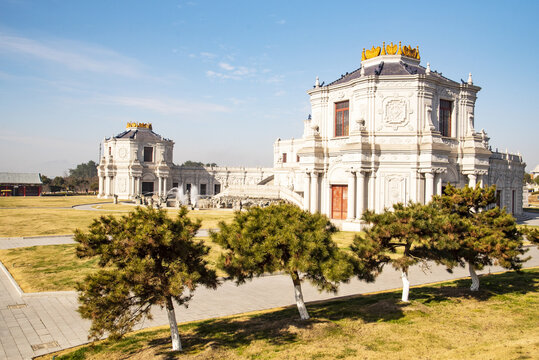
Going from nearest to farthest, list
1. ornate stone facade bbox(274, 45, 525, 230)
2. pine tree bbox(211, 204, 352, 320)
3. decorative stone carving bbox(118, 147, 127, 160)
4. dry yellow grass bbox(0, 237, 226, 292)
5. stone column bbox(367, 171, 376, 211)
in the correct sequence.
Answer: pine tree bbox(211, 204, 352, 320)
dry yellow grass bbox(0, 237, 226, 292)
ornate stone facade bbox(274, 45, 525, 230)
stone column bbox(367, 171, 376, 211)
decorative stone carving bbox(118, 147, 127, 160)

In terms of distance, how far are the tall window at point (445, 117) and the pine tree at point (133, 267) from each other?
101 feet

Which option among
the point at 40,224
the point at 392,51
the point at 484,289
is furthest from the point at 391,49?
the point at 40,224

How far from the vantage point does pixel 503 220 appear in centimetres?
1471

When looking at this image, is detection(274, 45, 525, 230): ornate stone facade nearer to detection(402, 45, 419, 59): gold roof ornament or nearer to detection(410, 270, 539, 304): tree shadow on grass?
detection(402, 45, 419, 59): gold roof ornament

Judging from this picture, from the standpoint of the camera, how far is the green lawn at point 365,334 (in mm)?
10125

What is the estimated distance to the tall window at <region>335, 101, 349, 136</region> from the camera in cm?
3597

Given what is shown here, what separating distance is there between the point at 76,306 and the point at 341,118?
89.7 feet

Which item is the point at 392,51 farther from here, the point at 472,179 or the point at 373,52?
the point at 472,179

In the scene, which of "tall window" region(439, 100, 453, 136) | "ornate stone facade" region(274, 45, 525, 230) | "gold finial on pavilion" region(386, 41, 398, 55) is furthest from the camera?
"gold finial on pavilion" region(386, 41, 398, 55)

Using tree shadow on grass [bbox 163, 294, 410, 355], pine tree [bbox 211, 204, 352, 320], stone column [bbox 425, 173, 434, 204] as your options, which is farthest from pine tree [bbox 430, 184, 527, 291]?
stone column [bbox 425, 173, 434, 204]

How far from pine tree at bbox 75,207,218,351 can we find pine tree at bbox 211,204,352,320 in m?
1.40

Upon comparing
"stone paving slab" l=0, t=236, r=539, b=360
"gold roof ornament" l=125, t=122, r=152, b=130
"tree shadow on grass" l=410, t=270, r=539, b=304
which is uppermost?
"gold roof ornament" l=125, t=122, r=152, b=130

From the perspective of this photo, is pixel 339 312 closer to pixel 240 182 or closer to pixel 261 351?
pixel 261 351

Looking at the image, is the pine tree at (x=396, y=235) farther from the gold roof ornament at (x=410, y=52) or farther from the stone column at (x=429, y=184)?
the gold roof ornament at (x=410, y=52)
